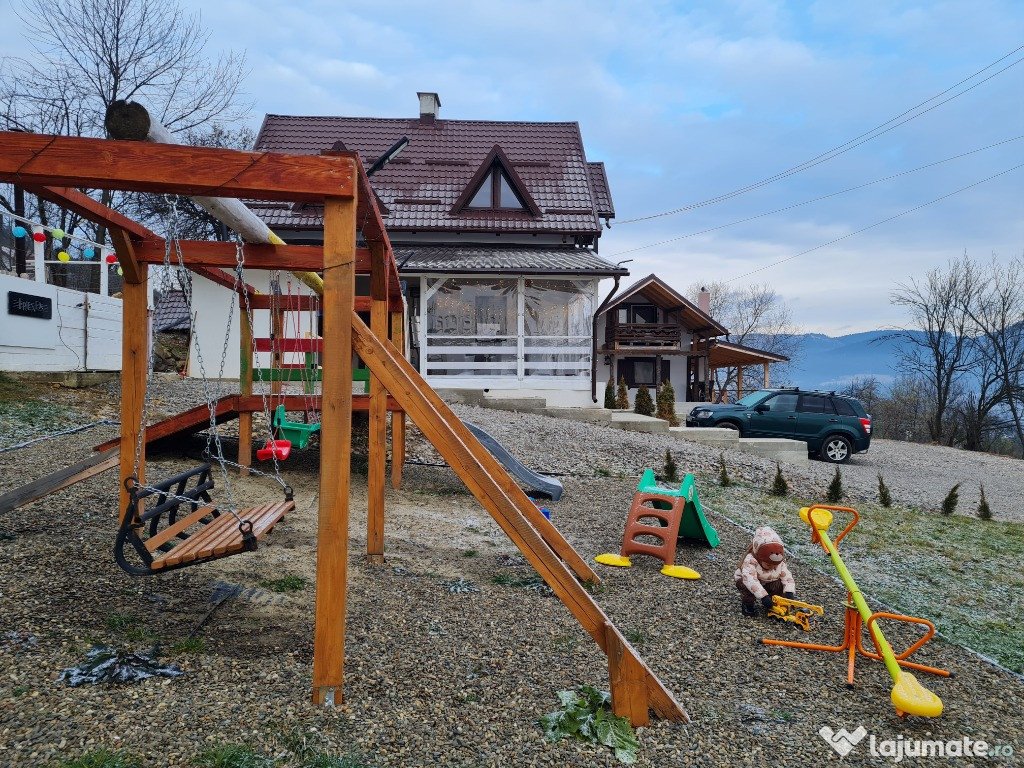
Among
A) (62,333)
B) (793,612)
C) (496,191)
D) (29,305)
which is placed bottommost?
(793,612)

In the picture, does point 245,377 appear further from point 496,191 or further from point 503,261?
point 496,191

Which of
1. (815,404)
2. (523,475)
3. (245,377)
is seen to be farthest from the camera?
(815,404)

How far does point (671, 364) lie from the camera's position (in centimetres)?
2564

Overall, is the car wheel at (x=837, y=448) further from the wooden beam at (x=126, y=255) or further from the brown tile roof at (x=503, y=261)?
the wooden beam at (x=126, y=255)

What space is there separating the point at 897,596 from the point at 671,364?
21080mm

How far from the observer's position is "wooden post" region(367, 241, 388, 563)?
4.82 metres

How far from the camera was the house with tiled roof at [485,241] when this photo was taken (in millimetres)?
16750

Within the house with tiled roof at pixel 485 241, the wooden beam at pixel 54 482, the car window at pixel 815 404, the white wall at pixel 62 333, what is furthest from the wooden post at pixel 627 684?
the car window at pixel 815 404

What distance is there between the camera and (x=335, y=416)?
9.51ft

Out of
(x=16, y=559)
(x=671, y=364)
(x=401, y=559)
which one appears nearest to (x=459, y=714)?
(x=401, y=559)

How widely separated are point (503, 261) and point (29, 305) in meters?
9.69

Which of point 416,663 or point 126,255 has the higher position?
point 126,255

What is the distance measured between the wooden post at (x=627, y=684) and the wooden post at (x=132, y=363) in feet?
11.0

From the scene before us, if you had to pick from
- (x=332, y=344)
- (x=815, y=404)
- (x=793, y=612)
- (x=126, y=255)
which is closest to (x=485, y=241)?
(x=815, y=404)
